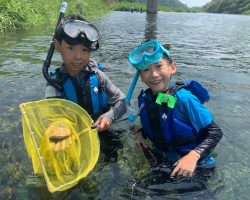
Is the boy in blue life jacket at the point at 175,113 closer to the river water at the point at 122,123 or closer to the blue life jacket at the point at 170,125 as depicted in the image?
the blue life jacket at the point at 170,125

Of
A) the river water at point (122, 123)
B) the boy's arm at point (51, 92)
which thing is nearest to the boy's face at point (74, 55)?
the boy's arm at point (51, 92)

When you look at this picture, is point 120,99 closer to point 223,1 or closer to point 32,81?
point 32,81

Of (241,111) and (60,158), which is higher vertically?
(60,158)

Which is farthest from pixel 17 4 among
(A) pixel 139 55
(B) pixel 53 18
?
(A) pixel 139 55

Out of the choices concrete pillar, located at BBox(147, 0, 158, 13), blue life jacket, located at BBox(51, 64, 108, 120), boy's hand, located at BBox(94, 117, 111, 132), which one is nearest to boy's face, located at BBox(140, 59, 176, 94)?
boy's hand, located at BBox(94, 117, 111, 132)

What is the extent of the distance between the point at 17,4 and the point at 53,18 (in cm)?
635

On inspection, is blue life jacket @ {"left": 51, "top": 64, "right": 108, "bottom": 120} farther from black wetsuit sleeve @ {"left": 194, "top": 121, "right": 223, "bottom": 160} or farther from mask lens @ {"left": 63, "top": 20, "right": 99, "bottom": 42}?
black wetsuit sleeve @ {"left": 194, "top": 121, "right": 223, "bottom": 160}

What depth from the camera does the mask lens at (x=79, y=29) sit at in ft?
14.1

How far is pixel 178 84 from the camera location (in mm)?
4188

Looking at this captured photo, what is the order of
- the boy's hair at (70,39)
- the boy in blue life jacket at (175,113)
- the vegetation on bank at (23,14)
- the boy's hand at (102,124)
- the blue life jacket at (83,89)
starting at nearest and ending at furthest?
the boy in blue life jacket at (175,113), the boy's hand at (102,124), the boy's hair at (70,39), the blue life jacket at (83,89), the vegetation on bank at (23,14)

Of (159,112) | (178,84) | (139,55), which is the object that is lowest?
(159,112)

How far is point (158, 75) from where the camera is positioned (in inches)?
161

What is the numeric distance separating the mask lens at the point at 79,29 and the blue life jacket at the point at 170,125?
39.9 inches

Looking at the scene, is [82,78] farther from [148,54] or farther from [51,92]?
[148,54]
